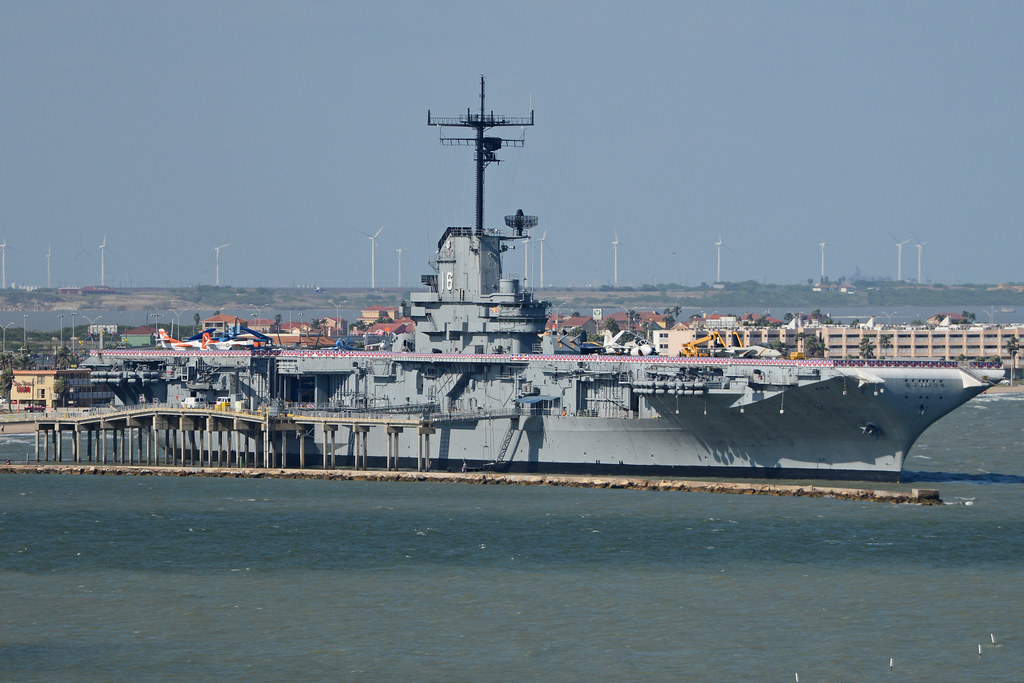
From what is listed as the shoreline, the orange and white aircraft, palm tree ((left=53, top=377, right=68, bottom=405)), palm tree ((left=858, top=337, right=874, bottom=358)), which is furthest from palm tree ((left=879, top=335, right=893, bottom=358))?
the shoreline

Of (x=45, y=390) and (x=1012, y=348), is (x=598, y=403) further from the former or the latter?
(x=1012, y=348)

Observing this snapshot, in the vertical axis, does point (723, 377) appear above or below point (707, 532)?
above

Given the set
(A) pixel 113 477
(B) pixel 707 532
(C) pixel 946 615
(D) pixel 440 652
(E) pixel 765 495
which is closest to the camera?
(D) pixel 440 652

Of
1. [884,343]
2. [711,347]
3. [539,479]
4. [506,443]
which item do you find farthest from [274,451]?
[884,343]

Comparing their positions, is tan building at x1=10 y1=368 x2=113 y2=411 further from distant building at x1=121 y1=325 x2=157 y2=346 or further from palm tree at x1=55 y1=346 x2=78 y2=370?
distant building at x1=121 y1=325 x2=157 y2=346

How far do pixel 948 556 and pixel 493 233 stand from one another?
2523 centimetres

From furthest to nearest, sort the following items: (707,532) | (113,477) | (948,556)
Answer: (113,477) < (707,532) < (948,556)

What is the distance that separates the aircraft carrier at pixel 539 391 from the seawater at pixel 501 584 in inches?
128

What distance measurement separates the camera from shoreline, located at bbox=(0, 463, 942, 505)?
48.0 m

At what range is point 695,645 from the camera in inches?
1218

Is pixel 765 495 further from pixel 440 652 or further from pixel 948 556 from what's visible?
pixel 440 652

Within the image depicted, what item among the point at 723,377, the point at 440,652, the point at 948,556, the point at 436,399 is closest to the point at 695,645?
the point at 440,652

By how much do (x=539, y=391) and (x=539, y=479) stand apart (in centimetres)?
414

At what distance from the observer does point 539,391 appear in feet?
180
